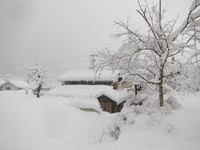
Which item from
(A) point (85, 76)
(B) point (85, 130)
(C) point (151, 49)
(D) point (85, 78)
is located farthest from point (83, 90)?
(C) point (151, 49)

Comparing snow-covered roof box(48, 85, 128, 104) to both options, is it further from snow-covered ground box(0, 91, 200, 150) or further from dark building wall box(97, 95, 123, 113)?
snow-covered ground box(0, 91, 200, 150)

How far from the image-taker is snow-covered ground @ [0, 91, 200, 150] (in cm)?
521

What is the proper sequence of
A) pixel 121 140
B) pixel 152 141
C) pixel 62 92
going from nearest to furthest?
pixel 152 141 < pixel 121 140 < pixel 62 92

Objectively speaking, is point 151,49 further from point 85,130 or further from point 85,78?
point 85,78

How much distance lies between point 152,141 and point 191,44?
3.74 m

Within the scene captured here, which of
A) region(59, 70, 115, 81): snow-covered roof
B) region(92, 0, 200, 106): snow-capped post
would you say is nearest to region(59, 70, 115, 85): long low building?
region(59, 70, 115, 81): snow-covered roof

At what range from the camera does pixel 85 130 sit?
1099 centimetres

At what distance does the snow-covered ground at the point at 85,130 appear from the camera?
17.1ft

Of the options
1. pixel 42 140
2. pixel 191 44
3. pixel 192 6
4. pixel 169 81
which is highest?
pixel 192 6

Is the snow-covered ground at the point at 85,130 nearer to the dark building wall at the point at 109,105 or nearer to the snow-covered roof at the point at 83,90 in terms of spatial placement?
the dark building wall at the point at 109,105

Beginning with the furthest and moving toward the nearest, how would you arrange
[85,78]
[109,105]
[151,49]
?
1. [85,78]
2. [109,105]
3. [151,49]

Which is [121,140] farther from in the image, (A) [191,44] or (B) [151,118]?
(A) [191,44]

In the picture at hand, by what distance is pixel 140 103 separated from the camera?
28.9 feet

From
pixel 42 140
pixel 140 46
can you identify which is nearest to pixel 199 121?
pixel 140 46
